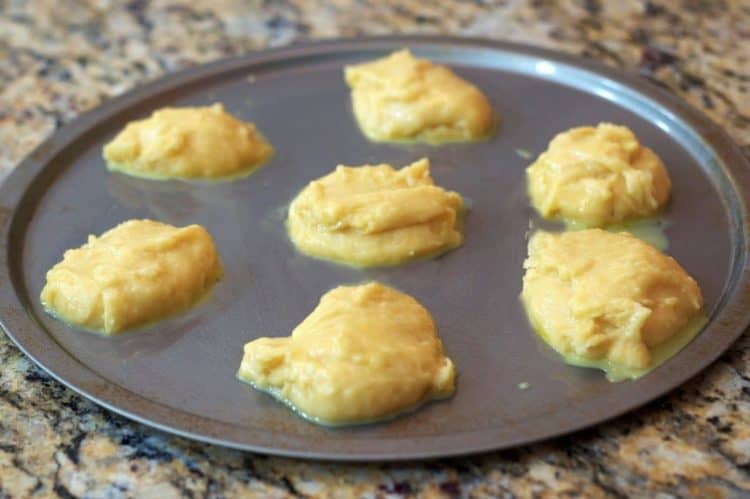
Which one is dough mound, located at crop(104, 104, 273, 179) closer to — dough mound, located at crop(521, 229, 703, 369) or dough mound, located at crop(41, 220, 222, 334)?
dough mound, located at crop(41, 220, 222, 334)

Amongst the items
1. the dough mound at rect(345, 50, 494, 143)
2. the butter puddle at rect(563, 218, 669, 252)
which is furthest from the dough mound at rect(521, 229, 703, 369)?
the dough mound at rect(345, 50, 494, 143)

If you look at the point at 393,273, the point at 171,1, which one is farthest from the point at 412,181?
the point at 171,1

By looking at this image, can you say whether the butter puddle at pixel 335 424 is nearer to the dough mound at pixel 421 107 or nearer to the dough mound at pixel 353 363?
the dough mound at pixel 353 363

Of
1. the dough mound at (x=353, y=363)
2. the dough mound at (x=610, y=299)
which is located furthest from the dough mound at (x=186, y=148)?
the dough mound at (x=610, y=299)

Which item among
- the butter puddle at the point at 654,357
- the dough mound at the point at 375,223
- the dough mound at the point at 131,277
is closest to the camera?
the butter puddle at the point at 654,357

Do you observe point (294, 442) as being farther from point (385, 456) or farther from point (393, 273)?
point (393, 273)

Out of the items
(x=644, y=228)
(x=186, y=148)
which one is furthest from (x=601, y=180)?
(x=186, y=148)
